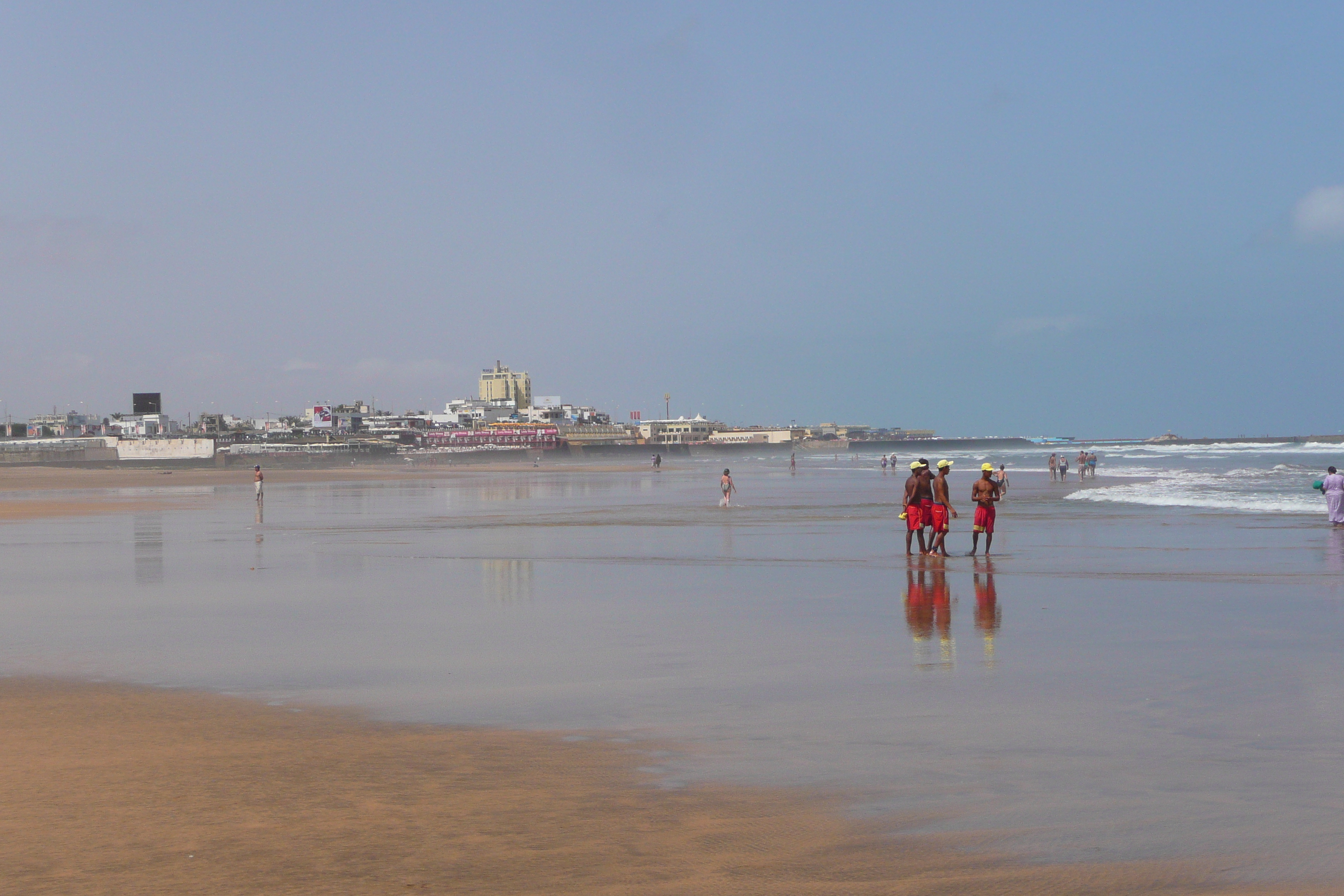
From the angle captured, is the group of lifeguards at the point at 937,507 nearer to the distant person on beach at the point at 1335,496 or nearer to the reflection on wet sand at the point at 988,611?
the reflection on wet sand at the point at 988,611

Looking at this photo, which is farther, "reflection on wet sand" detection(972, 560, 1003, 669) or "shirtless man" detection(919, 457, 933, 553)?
"shirtless man" detection(919, 457, 933, 553)

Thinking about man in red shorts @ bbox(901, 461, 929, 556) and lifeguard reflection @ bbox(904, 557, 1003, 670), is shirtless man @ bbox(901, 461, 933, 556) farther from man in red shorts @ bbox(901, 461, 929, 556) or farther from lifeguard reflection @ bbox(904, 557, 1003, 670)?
lifeguard reflection @ bbox(904, 557, 1003, 670)

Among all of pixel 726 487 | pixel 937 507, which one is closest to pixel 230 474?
pixel 726 487

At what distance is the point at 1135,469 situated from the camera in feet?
250

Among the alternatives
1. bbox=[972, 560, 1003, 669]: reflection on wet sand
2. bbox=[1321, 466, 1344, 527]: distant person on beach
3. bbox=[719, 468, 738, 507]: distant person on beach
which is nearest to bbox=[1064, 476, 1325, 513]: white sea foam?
bbox=[1321, 466, 1344, 527]: distant person on beach

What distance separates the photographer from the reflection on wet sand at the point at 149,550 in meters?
18.1

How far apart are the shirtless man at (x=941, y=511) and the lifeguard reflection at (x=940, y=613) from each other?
89cm

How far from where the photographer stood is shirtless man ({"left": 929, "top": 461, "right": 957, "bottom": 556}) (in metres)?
19.4

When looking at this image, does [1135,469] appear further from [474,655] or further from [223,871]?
[223,871]

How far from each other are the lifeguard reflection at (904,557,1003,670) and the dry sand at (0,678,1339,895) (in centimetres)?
409

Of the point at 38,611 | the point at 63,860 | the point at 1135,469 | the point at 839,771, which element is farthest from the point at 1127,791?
the point at 1135,469

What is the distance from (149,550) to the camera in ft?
75.4

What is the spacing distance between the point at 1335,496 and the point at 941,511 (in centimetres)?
1057

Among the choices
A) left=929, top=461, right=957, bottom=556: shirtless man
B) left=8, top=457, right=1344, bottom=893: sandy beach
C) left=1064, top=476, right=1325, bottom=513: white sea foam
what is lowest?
left=1064, top=476, right=1325, bottom=513: white sea foam
